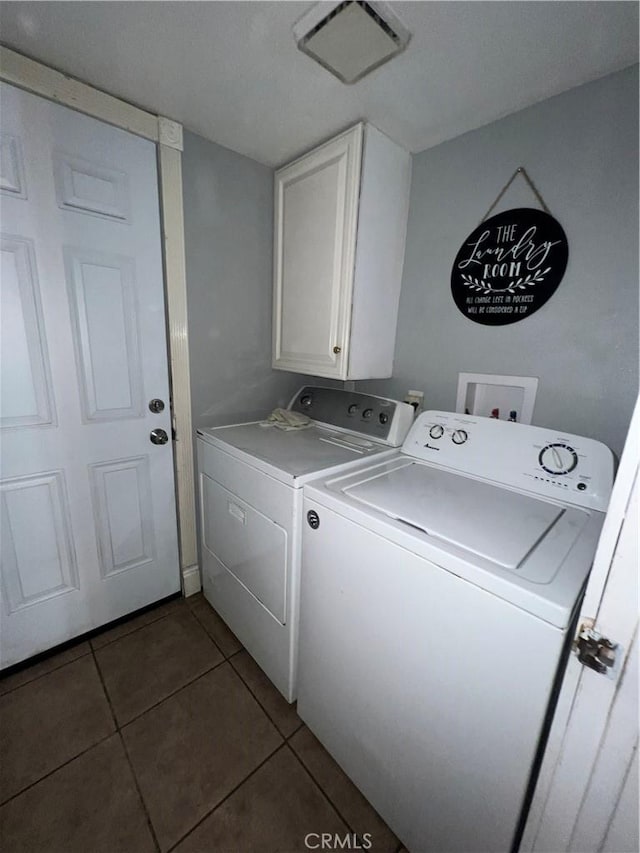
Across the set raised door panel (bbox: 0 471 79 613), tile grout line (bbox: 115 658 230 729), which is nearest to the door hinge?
tile grout line (bbox: 115 658 230 729)

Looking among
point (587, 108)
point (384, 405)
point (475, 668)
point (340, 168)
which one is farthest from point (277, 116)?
point (475, 668)

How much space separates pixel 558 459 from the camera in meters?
1.10

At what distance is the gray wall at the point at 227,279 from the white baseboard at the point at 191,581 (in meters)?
0.80

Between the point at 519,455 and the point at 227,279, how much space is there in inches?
59.3

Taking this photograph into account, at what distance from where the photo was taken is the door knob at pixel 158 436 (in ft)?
5.24

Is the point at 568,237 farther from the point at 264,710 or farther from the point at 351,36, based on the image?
the point at 264,710

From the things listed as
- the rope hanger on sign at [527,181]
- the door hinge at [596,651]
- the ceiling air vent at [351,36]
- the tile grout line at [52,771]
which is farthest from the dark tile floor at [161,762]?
the ceiling air vent at [351,36]

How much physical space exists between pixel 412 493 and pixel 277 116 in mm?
1526

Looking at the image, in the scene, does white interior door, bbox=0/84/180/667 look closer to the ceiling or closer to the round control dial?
the ceiling

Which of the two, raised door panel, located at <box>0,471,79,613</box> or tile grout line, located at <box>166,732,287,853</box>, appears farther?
Result: raised door panel, located at <box>0,471,79,613</box>

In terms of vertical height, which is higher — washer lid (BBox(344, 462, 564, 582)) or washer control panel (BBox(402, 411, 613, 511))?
washer control panel (BBox(402, 411, 613, 511))

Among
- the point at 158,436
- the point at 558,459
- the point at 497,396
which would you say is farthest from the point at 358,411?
the point at 158,436

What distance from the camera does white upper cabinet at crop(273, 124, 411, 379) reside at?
55.7 inches

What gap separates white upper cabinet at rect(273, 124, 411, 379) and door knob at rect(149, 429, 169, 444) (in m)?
0.72
